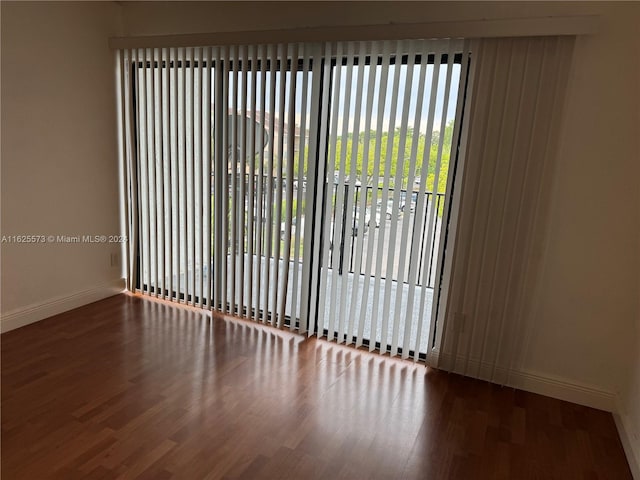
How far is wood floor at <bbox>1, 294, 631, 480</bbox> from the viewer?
209 cm

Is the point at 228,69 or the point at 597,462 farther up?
the point at 228,69

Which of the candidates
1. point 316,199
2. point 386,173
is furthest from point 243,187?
point 386,173

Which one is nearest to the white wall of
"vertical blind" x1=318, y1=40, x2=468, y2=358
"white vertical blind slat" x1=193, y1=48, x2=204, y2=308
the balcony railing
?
"white vertical blind slat" x1=193, y1=48, x2=204, y2=308

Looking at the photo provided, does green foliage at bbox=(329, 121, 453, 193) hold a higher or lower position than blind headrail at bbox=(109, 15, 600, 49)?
lower

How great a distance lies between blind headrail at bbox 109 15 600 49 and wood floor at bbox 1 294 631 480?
2107 millimetres

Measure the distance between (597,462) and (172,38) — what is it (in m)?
3.79

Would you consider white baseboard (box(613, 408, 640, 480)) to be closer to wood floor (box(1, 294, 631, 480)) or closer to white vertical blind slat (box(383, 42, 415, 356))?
wood floor (box(1, 294, 631, 480))

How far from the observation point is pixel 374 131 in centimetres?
296

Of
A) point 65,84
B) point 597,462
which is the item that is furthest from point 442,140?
point 65,84

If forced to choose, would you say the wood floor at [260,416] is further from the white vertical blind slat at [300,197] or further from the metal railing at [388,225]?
the metal railing at [388,225]

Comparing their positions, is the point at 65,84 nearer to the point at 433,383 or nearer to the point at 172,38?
the point at 172,38

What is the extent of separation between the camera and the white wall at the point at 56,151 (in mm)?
3129

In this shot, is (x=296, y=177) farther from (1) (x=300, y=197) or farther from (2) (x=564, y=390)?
(2) (x=564, y=390)

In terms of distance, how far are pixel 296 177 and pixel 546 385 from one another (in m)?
2.16
